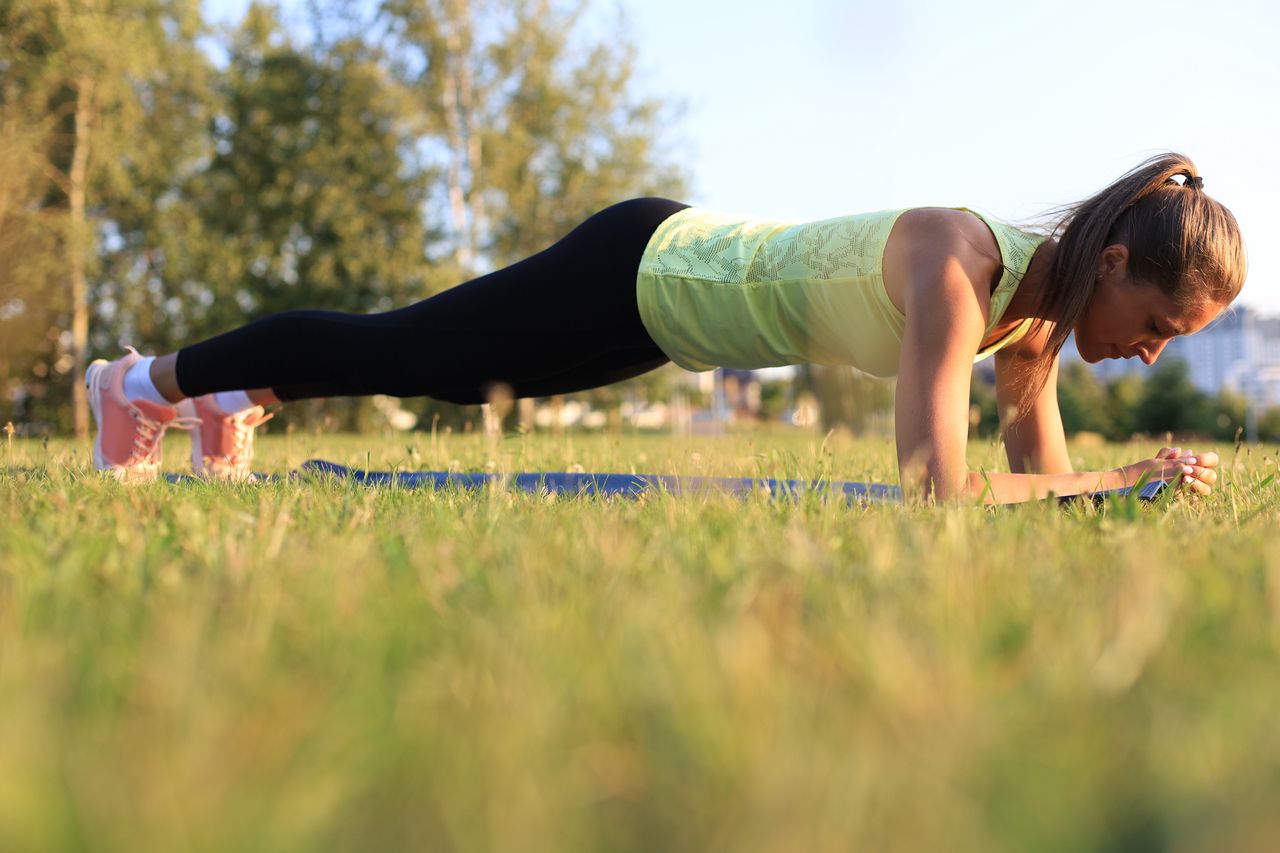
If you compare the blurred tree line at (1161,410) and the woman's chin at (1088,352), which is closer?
the woman's chin at (1088,352)

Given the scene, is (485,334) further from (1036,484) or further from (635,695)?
(635,695)

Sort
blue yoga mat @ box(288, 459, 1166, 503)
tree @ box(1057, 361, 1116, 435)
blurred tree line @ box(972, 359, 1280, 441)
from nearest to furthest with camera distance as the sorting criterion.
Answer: blue yoga mat @ box(288, 459, 1166, 503), blurred tree line @ box(972, 359, 1280, 441), tree @ box(1057, 361, 1116, 435)

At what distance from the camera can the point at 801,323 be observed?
3.13 metres

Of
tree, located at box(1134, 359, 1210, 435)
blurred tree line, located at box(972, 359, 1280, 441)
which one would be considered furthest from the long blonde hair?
tree, located at box(1134, 359, 1210, 435)

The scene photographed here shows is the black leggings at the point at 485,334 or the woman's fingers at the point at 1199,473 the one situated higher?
the black leggings at the point at 485,334

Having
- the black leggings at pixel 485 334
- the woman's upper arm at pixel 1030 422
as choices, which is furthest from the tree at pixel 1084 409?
the black leggings at pixel 485 334

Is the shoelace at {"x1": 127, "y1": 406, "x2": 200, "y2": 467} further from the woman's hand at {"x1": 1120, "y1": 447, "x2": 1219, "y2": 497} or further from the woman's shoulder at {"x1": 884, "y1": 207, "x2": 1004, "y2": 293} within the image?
the woman's hand at {"x1": 1120, "y1": 447, "x2": 1219, "y2": 497}

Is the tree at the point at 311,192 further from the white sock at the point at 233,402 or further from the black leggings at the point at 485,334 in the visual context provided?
the black leggings at the point at 485,334

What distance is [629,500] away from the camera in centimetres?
252

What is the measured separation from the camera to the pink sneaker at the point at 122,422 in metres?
3.70

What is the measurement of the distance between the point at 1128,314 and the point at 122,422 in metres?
3.37

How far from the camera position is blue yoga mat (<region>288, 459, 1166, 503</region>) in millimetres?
2492

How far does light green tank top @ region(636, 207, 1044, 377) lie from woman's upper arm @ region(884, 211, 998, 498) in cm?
19

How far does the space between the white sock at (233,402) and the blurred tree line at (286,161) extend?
15.6 metres
